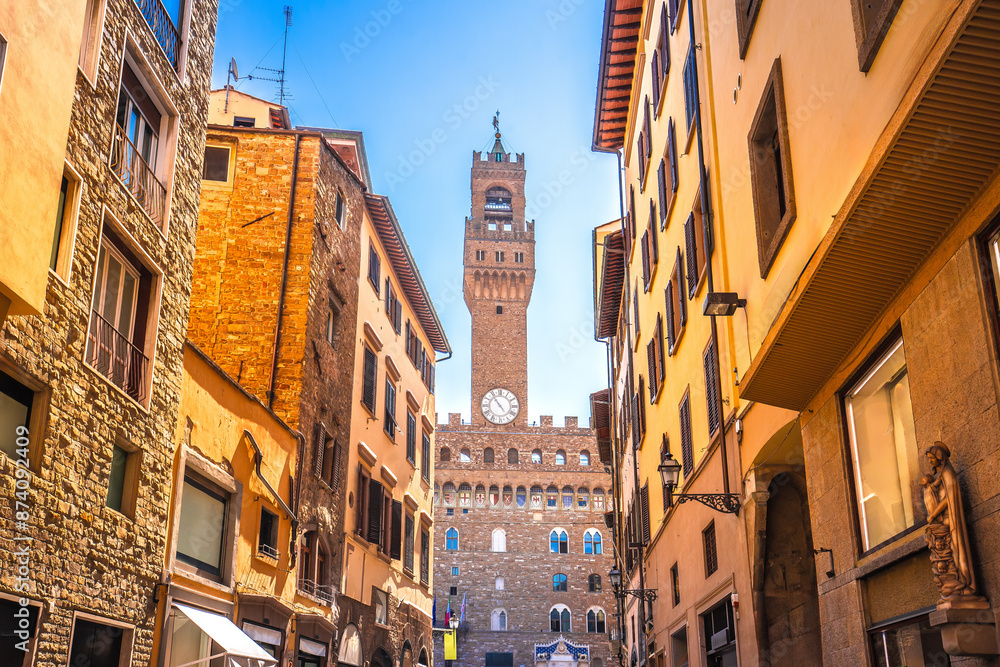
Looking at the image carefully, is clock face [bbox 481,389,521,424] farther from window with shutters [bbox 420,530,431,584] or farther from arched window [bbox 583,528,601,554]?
window with shutters [bbox 420,530,431,584]

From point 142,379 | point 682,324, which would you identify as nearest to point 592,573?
point 682,324

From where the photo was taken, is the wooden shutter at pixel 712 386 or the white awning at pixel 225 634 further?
the wooden shutter at pixel 712 386

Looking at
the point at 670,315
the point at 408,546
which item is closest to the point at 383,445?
the point at 408,546

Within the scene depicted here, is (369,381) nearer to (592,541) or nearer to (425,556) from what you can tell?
(425,556)

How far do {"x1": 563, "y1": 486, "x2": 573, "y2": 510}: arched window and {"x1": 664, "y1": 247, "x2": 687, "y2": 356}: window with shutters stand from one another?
1919 inches

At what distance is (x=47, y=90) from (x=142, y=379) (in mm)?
3935

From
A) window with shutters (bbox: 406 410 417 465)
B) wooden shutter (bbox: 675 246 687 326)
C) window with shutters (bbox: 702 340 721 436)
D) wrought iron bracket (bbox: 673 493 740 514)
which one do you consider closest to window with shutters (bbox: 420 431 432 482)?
window with shutters (bbox: 406 410 417 465)

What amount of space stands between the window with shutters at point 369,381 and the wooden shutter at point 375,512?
1823mm

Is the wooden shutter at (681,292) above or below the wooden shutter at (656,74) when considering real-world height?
below

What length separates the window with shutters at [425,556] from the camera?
29.1m

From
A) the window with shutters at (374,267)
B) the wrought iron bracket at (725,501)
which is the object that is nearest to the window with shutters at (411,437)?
the window with shutters at (374,267)

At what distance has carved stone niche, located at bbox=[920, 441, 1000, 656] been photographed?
4.95 m

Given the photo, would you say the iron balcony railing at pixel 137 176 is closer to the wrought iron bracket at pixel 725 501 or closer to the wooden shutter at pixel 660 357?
the wrought iron bracket at pixel 725 501

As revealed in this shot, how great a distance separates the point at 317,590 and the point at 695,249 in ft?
33.3
